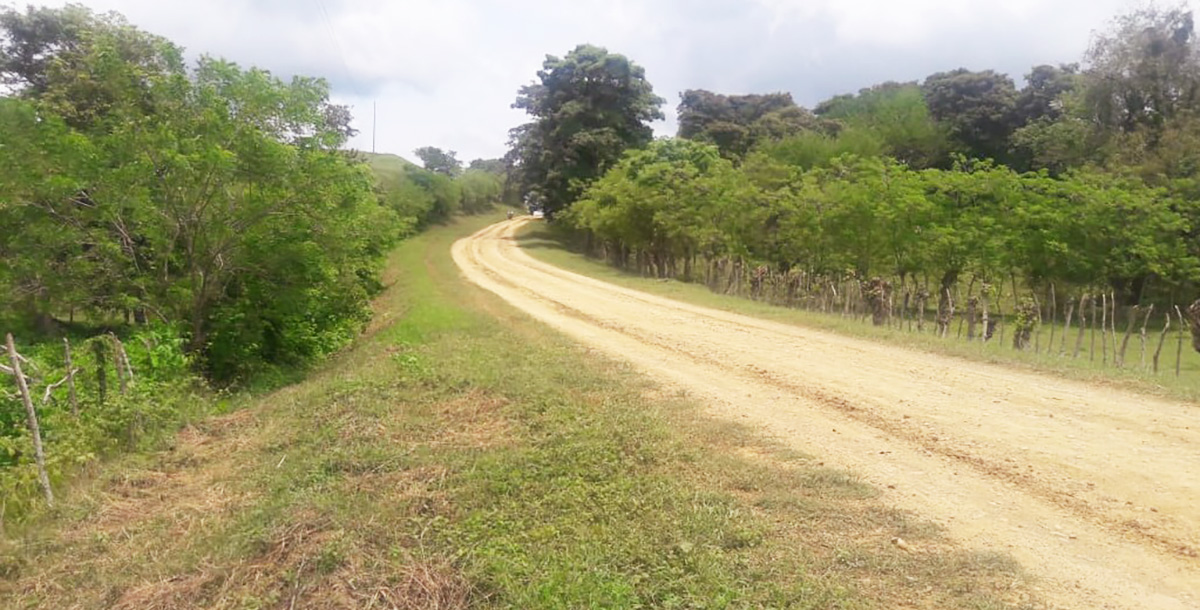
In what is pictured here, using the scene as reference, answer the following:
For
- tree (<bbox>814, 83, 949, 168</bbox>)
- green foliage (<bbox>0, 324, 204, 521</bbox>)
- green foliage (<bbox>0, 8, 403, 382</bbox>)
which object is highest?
tree (<bbox>814, 83, 949, 168</bbox>)

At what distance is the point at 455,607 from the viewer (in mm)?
4508

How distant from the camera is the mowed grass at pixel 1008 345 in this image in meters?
9.77

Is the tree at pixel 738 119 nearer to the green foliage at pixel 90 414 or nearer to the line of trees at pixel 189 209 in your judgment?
the line of trees at pixel 189 209

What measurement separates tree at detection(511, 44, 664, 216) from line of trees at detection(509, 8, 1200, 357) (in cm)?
260

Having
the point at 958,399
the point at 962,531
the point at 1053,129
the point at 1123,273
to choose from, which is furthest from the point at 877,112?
the point at 962,531

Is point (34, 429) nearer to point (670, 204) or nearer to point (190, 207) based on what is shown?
point (190, 207)

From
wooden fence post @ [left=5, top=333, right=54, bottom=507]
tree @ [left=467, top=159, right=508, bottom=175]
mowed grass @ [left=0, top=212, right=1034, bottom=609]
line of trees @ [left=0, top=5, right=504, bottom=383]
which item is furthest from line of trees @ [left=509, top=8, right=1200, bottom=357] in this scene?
tree @ [left=467, top=159, right=508, bottom=175]

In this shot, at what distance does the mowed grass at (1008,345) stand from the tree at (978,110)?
2209 cm

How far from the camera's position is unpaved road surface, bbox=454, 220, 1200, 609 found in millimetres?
4734

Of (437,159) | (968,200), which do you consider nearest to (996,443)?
(968,200)

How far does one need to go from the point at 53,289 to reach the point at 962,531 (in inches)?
547

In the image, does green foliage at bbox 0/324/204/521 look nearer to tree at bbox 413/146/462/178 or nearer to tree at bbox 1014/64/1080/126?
tree at bbox 1014/64/1080/126

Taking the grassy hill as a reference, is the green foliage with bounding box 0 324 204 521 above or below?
below

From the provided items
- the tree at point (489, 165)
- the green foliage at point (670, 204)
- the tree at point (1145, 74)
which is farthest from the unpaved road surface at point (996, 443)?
the tree at point (489, 165)
